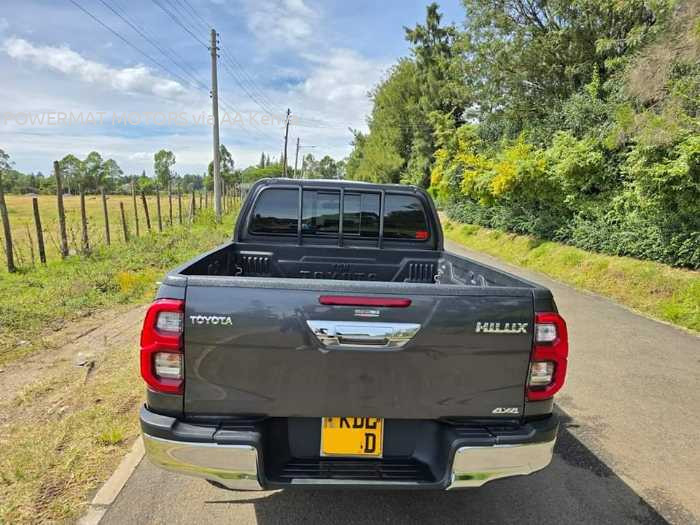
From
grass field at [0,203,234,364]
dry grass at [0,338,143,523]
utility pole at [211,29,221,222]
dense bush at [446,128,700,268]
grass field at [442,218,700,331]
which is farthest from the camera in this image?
→ utility pole at [211,29,221,222]

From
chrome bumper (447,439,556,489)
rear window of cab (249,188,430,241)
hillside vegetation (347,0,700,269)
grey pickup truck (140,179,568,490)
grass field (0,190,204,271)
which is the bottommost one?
grass field (0,190,204,271)

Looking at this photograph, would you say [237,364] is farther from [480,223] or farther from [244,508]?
[480,223]

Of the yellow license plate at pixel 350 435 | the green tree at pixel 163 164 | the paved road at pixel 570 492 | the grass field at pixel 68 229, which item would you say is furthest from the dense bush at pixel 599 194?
the green tree at pixel 163 164

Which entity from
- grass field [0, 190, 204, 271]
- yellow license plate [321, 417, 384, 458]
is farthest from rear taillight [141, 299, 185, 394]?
grass field [0, 190, 204, 271]

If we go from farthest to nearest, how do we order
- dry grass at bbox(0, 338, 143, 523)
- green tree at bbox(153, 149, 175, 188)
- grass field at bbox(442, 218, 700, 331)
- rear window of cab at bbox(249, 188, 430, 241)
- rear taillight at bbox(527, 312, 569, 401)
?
green tree at bbox(153, 149, 175, 188)
grass field at bbox(442, 218, 700, 331)
rear window of cab at bbox(249, 188, 430, 241)
dry grass at bbox(0, 338, 143, 523)
rear taillight at bbox(527, 312, 569, 401)

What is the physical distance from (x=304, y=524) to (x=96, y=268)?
831cm

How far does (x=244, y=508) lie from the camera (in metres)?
2.60

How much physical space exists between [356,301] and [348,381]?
38 centimetres

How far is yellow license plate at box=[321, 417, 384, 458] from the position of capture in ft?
7.06

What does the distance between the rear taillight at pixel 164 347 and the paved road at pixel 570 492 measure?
101 cm

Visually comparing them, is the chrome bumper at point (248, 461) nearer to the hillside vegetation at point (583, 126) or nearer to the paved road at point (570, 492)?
the paved road at point (570, 492)

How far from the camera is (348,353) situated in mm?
2027

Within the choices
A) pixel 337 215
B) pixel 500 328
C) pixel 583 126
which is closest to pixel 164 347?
pixel 500 328

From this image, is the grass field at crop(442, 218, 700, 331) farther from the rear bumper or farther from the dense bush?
the rear bumper
